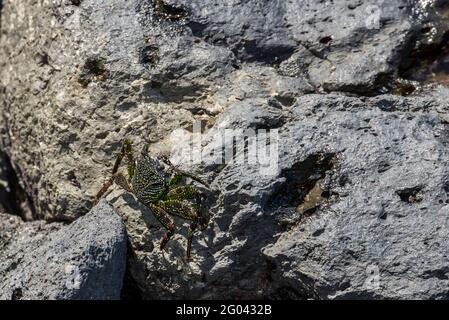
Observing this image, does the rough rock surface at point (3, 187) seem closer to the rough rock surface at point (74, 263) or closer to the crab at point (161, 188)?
the rough rock surface at point (74, 263)

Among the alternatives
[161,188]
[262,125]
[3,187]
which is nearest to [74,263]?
[161,188]

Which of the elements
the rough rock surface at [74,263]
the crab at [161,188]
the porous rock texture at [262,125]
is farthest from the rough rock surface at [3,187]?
the crab at [161,188]

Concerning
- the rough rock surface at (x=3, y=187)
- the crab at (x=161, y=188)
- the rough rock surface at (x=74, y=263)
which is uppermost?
the crab at (x=161, y=188)

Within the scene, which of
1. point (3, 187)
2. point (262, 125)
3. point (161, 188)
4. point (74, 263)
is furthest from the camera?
point (3, 187)

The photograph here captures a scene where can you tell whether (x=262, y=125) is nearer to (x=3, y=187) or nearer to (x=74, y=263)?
(x=74, y=263)

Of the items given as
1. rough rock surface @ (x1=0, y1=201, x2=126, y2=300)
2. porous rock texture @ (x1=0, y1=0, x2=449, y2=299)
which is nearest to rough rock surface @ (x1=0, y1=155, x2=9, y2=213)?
porous rock texture @ (x1=0, y1=0, x2=449, y2=299)

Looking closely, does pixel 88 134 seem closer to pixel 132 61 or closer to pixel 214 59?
pixel 132 61

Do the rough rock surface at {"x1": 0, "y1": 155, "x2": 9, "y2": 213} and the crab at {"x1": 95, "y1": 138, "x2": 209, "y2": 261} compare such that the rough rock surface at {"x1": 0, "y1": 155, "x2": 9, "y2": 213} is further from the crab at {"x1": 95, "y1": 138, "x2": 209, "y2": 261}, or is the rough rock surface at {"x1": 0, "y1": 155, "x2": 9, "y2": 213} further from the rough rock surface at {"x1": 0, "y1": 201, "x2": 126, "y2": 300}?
the crab at {"x1": 95, "y1": 138, "x2": 209, "y2": 261}
